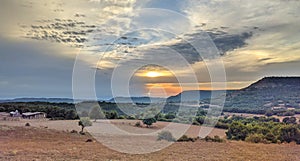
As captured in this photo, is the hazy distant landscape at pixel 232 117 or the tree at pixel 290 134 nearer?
the tree at pixel 290 134

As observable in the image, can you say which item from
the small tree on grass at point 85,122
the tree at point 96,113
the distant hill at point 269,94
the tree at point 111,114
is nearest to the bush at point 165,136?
the small tree on grass at point 85,122

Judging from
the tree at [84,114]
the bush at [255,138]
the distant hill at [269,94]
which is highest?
the distant hill at [269,94]

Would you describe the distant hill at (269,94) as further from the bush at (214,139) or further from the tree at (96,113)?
the tree at (96,113)

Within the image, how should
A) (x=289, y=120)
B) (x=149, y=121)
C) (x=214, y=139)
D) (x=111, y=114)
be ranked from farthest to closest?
(x=111, y=114) < (x=289, y=120) < (x=149, y=121) < (x=214, y=139)

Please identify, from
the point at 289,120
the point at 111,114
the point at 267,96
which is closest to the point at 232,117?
the point at 267,96

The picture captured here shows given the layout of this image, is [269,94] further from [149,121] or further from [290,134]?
[149,121]

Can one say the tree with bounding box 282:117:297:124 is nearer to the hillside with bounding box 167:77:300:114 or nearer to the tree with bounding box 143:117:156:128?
the hillside with bounding box 167:77:300:114

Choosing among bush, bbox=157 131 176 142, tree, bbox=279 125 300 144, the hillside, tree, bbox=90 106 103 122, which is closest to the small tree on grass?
tree, bbox=90 106 103 122

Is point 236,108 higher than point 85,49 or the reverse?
the reverse

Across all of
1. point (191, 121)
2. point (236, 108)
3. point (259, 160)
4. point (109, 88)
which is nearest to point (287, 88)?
point (236, 108)

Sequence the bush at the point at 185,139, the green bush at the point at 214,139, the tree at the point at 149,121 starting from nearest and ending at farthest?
the bush at the point at 185,139, the green bush at the point at 214,139, the tree at the point at 149,121

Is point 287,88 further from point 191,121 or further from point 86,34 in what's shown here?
point 86,34

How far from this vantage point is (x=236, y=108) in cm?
4159

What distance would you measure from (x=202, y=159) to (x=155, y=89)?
7570 millimetres
